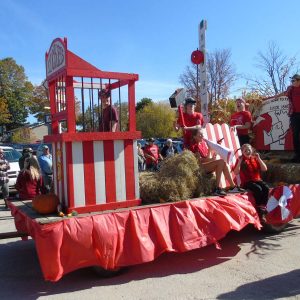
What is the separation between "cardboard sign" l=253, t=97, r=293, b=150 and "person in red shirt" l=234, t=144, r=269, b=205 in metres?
2.13

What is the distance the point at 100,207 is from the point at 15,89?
61980 millimetres

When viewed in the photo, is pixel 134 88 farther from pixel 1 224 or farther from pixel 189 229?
pixel 1 224

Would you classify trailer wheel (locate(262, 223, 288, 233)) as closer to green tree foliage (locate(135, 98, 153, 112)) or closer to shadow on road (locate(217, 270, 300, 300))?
shadow on road (locate(217, 270, 300, 300))

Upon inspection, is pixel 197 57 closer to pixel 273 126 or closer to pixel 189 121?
pixel 273 126

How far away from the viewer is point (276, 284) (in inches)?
175

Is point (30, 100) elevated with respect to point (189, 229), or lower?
elevated

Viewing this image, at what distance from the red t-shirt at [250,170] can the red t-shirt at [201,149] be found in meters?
0.60

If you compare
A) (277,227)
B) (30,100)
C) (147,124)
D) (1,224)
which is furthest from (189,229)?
(30,100)

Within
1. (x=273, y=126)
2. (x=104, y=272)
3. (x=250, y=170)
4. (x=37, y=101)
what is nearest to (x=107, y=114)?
(x=104, y=272)

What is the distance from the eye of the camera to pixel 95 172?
5.02m

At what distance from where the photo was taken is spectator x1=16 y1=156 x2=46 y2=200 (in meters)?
6.61

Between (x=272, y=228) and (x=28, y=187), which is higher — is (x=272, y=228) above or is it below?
below

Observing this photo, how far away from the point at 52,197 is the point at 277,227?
11.8 feet

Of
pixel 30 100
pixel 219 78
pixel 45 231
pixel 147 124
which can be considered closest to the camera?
pixel 45 231
